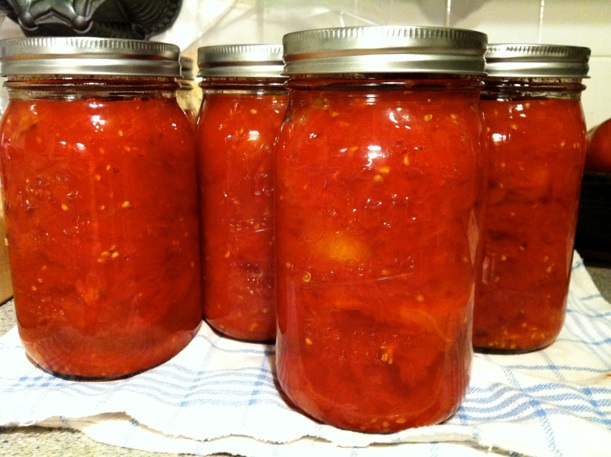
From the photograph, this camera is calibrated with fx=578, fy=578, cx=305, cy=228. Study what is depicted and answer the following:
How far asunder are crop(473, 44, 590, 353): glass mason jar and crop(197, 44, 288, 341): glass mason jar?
0.87ft

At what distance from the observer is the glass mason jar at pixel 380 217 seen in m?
0.53

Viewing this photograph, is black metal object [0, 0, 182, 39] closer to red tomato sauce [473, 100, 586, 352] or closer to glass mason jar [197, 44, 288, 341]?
glass mason jar [197, 44, 288, 341]

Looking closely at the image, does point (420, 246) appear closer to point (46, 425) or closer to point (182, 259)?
point (182, 259)

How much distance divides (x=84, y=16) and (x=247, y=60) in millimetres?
418

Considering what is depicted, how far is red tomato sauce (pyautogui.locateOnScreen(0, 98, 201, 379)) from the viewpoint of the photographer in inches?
25.0

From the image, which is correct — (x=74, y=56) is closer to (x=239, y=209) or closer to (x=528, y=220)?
(x=239, y=209)

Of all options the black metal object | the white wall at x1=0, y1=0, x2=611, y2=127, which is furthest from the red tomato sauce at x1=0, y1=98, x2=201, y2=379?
the white wall at x1=0, y1=0, x2=611, y2=127

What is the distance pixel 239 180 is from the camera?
745mm

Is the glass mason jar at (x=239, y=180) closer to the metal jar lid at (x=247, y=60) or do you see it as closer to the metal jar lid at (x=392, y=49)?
the metal jar lid at (x=247, y=60)

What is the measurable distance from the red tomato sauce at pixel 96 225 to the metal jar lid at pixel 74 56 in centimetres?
4

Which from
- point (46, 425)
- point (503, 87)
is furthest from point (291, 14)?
point (46, 425)

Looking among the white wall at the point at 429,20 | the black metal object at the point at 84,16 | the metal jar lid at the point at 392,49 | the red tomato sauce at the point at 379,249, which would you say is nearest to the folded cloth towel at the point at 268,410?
the red tomato sauce at the point at 379,249

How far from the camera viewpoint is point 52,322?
68 cm

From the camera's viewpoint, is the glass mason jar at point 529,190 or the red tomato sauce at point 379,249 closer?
the red tomato sauce at point 379,249
